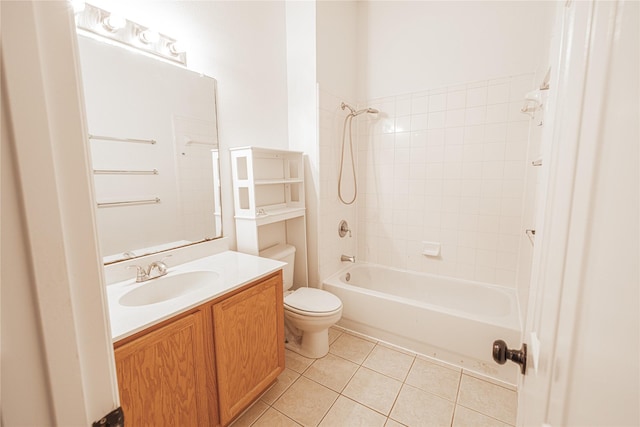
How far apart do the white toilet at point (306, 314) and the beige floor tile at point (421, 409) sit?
62cm

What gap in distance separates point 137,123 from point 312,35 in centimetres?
150

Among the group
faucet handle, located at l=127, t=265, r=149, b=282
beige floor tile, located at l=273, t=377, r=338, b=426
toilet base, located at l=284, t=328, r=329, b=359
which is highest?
faucet handle, located at l=127, t=265, r=149, b=282

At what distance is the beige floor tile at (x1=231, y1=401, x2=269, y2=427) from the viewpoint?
4.81 feet

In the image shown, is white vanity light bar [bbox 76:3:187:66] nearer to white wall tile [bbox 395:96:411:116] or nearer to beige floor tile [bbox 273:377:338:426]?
white wall tile [bbox 395:96:411:116]

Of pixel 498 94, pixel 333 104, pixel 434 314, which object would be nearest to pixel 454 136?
pixel 498 94

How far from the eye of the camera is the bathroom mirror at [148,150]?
4.16 ft

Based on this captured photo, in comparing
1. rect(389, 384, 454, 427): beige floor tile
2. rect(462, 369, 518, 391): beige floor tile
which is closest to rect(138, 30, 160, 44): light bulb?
rect(389, 384, 454, 427): beige floor tile

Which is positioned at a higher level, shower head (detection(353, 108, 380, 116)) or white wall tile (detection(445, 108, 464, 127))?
shower head (detection(353, 108, 380, 116))

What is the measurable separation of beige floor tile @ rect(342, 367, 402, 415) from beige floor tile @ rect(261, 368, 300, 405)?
1.18 ft

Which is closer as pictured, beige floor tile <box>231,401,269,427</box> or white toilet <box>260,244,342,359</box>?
beige floor tile <box>231,401,269,427</box>

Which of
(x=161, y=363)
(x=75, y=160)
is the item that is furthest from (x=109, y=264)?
(x=75, y=160)

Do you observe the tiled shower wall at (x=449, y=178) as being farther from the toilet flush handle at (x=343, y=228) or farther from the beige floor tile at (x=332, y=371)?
the beige floor tile at (x=332, y=371)

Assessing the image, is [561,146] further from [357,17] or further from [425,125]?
[357,17]

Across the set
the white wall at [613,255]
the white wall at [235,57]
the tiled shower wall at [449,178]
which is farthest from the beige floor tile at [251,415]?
the tiled shower wall at [449,178]
